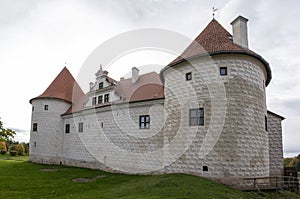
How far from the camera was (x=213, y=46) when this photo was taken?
1444cm

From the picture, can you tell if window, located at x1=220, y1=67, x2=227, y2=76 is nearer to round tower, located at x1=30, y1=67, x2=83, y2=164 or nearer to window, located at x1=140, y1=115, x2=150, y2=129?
window, located at x1=140, y1=115, x2=150, y2=129

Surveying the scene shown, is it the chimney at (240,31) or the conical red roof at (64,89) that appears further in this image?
the conical red roof at (64,89)

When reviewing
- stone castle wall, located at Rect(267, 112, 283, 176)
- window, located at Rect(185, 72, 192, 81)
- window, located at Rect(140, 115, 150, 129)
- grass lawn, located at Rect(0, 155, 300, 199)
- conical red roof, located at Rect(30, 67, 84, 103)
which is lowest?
grass lawn, located at Rect(0, 155, 300, 199)

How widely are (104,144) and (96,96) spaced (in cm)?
522

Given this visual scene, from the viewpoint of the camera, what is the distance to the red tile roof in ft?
45.7

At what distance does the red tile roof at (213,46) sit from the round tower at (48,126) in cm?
1631

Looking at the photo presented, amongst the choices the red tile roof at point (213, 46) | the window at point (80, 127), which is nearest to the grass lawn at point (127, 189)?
the red tile roof at point (213, 46)

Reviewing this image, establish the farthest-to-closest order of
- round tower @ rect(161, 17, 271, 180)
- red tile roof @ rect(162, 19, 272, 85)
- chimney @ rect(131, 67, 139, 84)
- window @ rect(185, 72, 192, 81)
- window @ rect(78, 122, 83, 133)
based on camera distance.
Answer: window @ rect(78, 122, 83, 133)
chimney @ rect(131, 67, 139, 84)
window @ rect(185, 72, 192, 81)
red tile roof @ rect(162, 19, 272, 85)
round tower @ rect(161, 17, 271, 180)

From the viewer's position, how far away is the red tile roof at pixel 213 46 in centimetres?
1394

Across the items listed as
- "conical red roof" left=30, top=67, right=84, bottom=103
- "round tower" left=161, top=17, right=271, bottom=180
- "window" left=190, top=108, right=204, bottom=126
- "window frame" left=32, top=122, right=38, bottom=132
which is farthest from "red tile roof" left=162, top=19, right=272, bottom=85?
"window frame" left=32, top=122, right=38, bottom=132

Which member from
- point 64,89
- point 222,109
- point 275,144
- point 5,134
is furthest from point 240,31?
point 64,89

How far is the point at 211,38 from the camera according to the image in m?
15.3

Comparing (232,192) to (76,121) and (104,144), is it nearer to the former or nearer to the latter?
(104,144)

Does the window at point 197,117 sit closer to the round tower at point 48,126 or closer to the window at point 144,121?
the window at point 144,121
